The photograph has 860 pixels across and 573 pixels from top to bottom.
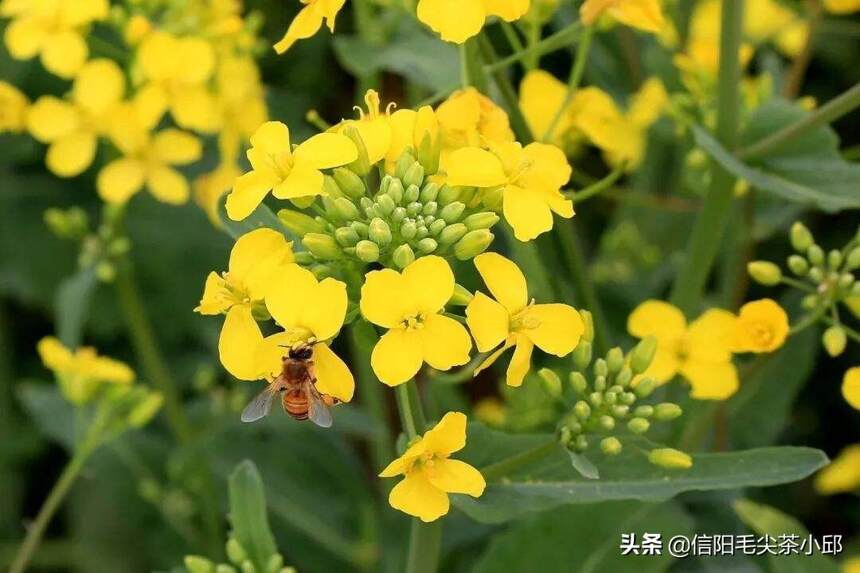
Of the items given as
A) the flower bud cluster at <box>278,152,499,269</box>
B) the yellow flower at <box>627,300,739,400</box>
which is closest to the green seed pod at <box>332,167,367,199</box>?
the flower bud cluster at <box>278,152,499,269</box>

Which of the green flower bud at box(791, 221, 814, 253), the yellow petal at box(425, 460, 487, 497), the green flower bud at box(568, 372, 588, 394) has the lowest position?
Answer: the yellow petal at box(425, 460, 487, 497)

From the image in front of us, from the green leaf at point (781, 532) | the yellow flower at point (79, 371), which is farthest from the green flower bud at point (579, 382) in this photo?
the yellow flower at point (79, 371)

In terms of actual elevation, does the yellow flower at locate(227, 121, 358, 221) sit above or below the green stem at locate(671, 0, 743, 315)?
below

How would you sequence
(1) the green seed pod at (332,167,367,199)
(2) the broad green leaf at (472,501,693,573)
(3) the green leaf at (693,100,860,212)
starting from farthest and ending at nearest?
(2) the broad green leaf at (472,501,693,573) < (3) the green leaf at (693,100,860,212) < (1) the green seed pod at (332,167,367,199)

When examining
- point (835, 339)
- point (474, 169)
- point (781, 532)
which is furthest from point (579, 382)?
point (781, 532)

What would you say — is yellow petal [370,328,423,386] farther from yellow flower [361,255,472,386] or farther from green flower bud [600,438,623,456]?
green flower bud [600,438,623,456]

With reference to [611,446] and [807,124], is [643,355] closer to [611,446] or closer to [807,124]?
[611,446]
